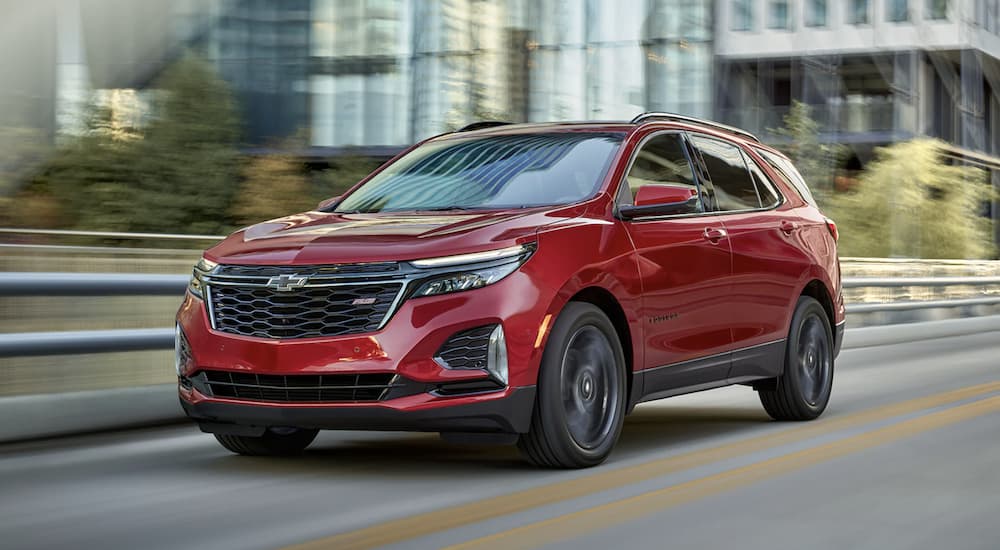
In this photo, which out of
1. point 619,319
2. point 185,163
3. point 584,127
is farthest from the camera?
point 185,163

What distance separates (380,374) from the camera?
22.0ft

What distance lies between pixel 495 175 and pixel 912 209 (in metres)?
37.2

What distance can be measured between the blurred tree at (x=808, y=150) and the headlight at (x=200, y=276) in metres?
35.8

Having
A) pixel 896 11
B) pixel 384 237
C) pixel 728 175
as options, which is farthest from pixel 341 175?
pixel 384 237

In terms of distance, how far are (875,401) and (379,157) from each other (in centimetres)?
3665

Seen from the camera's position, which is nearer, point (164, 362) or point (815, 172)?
point (164, 362)

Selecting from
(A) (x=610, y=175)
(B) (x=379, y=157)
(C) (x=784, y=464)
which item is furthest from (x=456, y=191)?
(B) (x=379, y=157)

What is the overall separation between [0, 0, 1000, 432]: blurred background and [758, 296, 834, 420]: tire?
99.0 ft

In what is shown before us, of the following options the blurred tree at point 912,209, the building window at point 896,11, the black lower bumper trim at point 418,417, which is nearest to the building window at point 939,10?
the building window at point 896,11

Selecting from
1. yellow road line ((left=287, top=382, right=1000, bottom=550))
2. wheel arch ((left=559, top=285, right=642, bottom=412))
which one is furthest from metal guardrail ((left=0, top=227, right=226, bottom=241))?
yellow road line ((left=287, top=382, right=1000, bottom=550))

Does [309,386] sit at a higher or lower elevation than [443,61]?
lower

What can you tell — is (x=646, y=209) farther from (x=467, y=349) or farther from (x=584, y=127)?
(x=467, y=349)

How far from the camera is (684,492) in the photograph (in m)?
6.63

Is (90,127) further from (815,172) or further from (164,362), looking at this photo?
(164,362)
